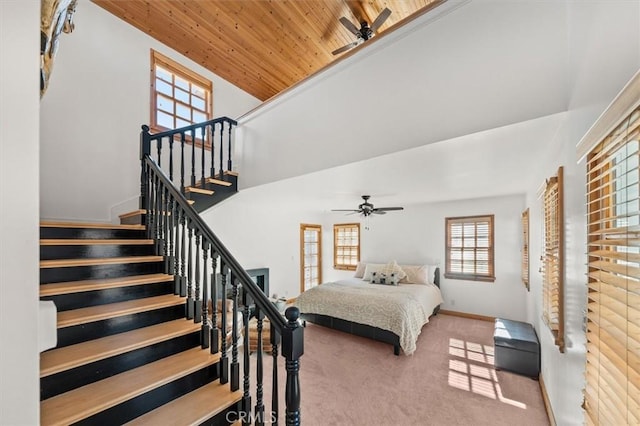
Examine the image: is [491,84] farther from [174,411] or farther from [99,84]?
[99,84]

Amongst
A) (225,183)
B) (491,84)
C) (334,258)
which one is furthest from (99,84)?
(334,258)

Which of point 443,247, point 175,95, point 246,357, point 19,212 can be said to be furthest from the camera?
point 443,247

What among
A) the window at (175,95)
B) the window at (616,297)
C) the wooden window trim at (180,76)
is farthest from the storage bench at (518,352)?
the window at (175,95)

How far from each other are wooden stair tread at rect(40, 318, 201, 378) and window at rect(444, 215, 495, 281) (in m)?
5.13

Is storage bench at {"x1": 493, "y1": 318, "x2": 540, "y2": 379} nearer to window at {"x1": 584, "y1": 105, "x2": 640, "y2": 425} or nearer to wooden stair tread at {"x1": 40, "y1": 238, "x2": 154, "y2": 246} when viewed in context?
window at {"x1": 584, "y1": 105, "x2": 640, "y2": 425}

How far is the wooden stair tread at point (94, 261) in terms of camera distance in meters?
1.96

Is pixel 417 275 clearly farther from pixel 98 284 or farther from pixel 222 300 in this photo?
pixel 98 284

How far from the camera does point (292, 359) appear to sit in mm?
1398

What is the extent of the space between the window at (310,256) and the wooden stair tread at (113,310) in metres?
4.84

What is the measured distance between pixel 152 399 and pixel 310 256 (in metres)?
5.83

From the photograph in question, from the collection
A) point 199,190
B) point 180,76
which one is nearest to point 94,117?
point 180,76

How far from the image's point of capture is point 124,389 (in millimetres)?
1472

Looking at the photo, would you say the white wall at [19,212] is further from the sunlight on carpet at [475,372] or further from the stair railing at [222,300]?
the sunlight on carpet at [475,372]

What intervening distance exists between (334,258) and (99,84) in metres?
5.85
